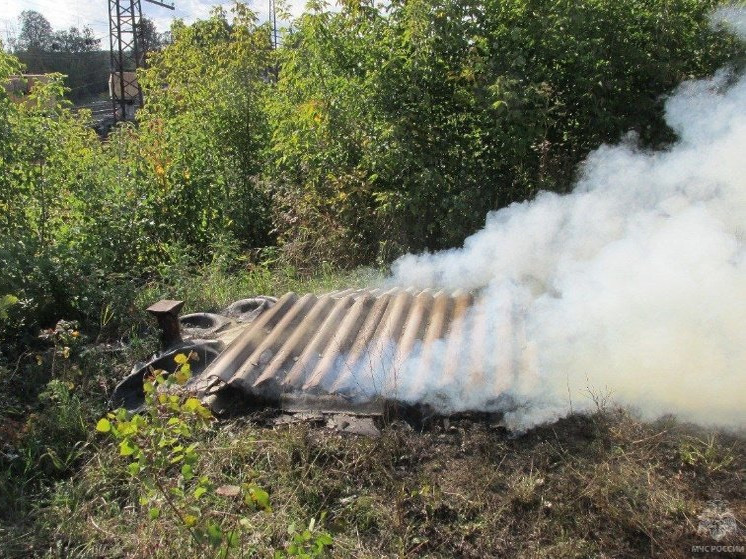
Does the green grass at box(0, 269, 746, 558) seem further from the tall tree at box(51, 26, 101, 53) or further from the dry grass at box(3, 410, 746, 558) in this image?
the tall tree at box(51, 26, 101, 53)

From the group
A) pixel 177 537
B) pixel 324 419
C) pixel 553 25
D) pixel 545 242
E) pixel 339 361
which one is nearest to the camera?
pixel 177 537

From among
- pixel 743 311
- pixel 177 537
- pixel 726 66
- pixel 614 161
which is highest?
pixel 726 66

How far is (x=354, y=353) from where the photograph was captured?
14.3 feet

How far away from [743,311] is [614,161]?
2.85 meters

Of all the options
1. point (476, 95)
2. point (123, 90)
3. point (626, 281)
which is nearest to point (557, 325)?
point (626, 281)

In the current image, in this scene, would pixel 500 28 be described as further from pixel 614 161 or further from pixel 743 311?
pixel 743 311

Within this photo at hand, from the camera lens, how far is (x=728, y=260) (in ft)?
14.4

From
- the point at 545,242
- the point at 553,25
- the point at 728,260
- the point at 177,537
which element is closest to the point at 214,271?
the point at 545,242

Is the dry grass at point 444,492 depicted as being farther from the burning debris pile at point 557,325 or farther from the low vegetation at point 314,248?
the burning debris pile at point 557,325

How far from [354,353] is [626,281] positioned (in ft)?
6.90

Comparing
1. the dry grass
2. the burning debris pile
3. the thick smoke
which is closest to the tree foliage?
the thick smoke

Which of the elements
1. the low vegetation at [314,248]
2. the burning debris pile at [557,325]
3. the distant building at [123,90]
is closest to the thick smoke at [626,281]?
the burning debris pile at [557,325]

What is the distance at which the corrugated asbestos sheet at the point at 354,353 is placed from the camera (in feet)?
13.1

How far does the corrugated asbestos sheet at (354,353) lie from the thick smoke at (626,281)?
71 millimetres
